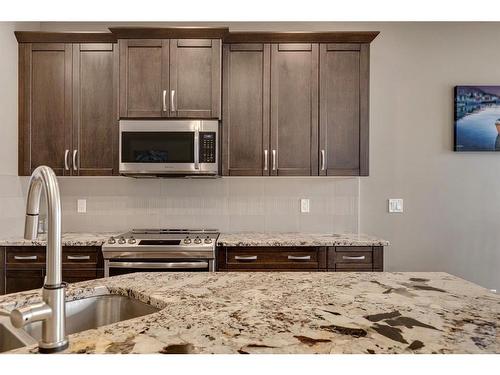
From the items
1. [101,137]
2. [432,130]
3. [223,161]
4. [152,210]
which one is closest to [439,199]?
[432,130]

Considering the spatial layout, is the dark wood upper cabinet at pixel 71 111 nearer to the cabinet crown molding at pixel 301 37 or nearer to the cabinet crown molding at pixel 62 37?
the cabinet crown molding at pixel 62 37

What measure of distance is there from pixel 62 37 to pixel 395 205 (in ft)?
10.3

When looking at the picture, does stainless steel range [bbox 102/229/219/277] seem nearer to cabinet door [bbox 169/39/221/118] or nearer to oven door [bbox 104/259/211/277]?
oven door [bbox 104/259/211/277]

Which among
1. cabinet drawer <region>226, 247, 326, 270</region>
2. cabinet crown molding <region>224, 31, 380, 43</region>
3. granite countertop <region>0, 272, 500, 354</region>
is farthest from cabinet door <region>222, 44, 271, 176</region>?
granite countertop <region>0, 272, 500, 354</region>

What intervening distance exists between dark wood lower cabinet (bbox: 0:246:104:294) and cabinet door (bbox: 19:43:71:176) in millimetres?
664

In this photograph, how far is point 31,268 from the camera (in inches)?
107

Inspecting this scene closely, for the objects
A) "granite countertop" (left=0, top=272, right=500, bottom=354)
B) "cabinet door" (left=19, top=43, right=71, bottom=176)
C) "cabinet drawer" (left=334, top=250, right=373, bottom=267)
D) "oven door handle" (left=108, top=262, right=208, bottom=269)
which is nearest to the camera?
"granite countertop" (left=0, top=272, right=500, bottom=354)

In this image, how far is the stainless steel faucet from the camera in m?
0.71

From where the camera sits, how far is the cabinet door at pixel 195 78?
2.99m

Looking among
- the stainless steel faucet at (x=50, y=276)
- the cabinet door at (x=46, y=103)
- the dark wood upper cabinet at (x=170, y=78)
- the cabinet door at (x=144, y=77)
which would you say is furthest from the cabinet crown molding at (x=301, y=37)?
the stainless steel faucet at (x=50, y=276)

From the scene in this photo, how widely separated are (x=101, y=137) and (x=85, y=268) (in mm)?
1033

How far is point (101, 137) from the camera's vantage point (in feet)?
10.0

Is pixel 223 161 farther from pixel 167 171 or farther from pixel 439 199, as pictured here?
pixel 439 199

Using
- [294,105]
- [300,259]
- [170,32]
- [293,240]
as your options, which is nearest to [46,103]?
[170,32]
